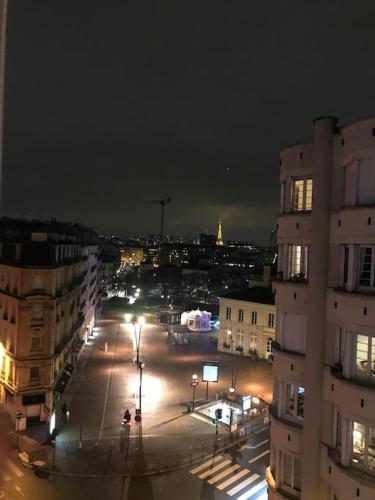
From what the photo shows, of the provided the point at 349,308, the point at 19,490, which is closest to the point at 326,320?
the point at 349,308

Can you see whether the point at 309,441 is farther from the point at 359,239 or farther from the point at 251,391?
the point at 251,391

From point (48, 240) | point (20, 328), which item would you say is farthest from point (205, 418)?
point (48, 240)

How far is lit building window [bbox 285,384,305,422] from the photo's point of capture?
1552cm

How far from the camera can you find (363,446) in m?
12.8

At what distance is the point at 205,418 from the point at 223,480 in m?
10.7

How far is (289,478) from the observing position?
15.5m

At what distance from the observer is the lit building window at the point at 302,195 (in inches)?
636

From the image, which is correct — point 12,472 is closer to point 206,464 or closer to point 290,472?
point 206,464

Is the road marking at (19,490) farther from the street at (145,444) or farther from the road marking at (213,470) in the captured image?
the road marking at (213,470)

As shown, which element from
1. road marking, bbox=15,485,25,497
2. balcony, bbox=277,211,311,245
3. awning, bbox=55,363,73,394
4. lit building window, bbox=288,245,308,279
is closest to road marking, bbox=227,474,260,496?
road marking, bbox=15,485,25,497

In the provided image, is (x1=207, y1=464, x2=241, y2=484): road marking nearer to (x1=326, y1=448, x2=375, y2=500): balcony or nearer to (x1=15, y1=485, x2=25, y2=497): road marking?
(x1=15, y1=485, x2=25, y2=497): road marking

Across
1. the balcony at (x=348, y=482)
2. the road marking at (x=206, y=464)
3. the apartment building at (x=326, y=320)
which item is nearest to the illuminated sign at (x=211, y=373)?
the road marking at (x=206, y=464)

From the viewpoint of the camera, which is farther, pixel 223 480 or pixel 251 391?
pixel 251 391

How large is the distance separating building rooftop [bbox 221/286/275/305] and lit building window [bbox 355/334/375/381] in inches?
1988
